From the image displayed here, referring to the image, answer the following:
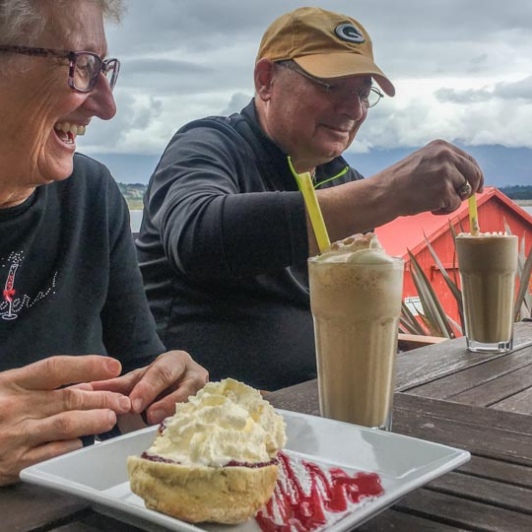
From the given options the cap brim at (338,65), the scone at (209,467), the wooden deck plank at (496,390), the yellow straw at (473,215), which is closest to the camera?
the scone at (209,467)

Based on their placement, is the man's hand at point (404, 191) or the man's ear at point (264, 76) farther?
the man's ear at point (264, 76)

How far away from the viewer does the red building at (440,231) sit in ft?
15.3

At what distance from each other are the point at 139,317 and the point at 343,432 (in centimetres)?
78

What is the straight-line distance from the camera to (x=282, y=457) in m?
0.82

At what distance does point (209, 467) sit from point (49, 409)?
327 millimetres

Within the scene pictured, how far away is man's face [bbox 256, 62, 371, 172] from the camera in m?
2.12

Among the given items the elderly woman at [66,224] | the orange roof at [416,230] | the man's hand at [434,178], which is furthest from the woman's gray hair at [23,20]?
the orange roof at [416,230]

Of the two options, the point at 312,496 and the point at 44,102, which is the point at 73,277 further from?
the point at 312,496

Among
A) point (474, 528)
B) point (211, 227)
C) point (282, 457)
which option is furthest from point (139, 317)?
point (474, 528)

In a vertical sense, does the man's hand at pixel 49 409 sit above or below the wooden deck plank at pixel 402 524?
above

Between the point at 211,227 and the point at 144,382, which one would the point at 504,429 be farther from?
the point at 211,227

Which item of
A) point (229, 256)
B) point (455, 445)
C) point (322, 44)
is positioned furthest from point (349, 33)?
point (455, 445)

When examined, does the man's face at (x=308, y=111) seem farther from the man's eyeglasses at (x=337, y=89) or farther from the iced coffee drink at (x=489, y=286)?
the iced coffee drink at (x=489, y=286)

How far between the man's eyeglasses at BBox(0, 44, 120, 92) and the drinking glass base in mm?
962
